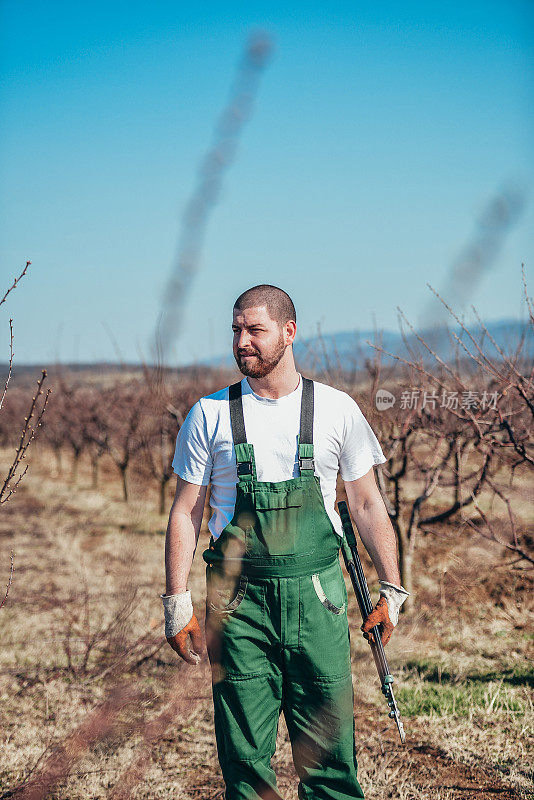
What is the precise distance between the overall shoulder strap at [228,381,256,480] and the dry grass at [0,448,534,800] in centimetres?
41

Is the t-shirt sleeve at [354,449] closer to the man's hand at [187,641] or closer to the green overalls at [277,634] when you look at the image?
the green overalls at [277,634]

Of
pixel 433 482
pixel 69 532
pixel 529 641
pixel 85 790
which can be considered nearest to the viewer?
pixel 85 790

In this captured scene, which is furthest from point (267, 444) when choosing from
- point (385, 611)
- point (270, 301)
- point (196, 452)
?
point (385, 611)

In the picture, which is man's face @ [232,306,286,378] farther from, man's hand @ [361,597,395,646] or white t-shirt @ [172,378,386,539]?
man's hand @ [361,597,395,646]

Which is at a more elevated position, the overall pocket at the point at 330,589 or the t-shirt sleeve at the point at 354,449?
the t-shirt sleeve at the point at 354,449

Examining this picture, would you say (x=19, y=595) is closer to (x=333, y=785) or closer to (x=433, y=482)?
(x=433, y=482)

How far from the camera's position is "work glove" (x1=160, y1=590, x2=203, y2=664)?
2172 mm

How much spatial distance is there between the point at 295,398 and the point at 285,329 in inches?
10.4

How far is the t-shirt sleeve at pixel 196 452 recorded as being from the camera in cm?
225

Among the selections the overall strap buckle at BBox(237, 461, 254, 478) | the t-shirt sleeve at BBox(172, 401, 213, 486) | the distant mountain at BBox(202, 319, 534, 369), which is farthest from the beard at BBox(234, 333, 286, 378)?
the distant mountain at BBox(202, 319, 534, 369)

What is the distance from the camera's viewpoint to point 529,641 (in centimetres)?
491

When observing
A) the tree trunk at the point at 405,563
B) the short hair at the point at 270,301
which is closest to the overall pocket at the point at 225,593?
the short hair at the point at 270,301

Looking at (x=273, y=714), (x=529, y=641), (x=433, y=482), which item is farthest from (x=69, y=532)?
(x=273, y=714)

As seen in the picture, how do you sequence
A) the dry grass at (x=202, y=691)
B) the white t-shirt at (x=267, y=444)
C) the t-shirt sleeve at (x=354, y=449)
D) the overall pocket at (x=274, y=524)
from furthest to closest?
the t-shirt sleeve at (x=354, y=449)
the white t-shirt at (x=267, y=444)
the overall pocket at (x=274, y=524)
the dry grass at (x=202, y=691)
